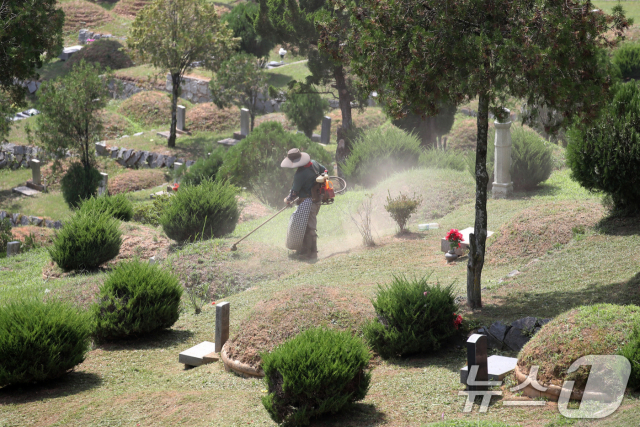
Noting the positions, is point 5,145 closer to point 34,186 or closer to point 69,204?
point 34,186

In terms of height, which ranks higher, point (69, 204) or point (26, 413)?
point (26, 413)

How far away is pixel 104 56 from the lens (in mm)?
40531

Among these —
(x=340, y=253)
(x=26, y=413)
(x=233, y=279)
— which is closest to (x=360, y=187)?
(x=340, y=253)

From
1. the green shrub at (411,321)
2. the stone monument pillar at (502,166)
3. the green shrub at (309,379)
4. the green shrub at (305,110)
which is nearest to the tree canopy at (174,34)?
the green shrub at (305,110)

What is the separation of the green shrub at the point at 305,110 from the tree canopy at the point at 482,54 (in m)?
19.7

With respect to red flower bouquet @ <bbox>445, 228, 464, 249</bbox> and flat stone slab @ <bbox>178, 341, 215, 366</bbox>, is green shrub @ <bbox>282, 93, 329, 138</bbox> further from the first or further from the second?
flat stone slab @ <bbox>178, 341, 215, 366</bbox>

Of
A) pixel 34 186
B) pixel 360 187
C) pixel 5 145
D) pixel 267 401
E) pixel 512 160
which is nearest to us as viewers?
pixel 267 401

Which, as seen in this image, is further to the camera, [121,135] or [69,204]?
[121,135]

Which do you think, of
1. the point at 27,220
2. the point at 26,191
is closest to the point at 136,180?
the point at 26,191

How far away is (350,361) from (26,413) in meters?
3.32

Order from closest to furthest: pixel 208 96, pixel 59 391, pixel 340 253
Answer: pixel 59 391 → pixel 340 253 → pixel 208 96

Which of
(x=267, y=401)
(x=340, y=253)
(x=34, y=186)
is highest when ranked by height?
(x=267, y=401)

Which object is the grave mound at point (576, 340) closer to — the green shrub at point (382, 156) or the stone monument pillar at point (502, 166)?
the stone monument pillar at point (502, 166)

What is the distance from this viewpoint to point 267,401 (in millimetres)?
5520
